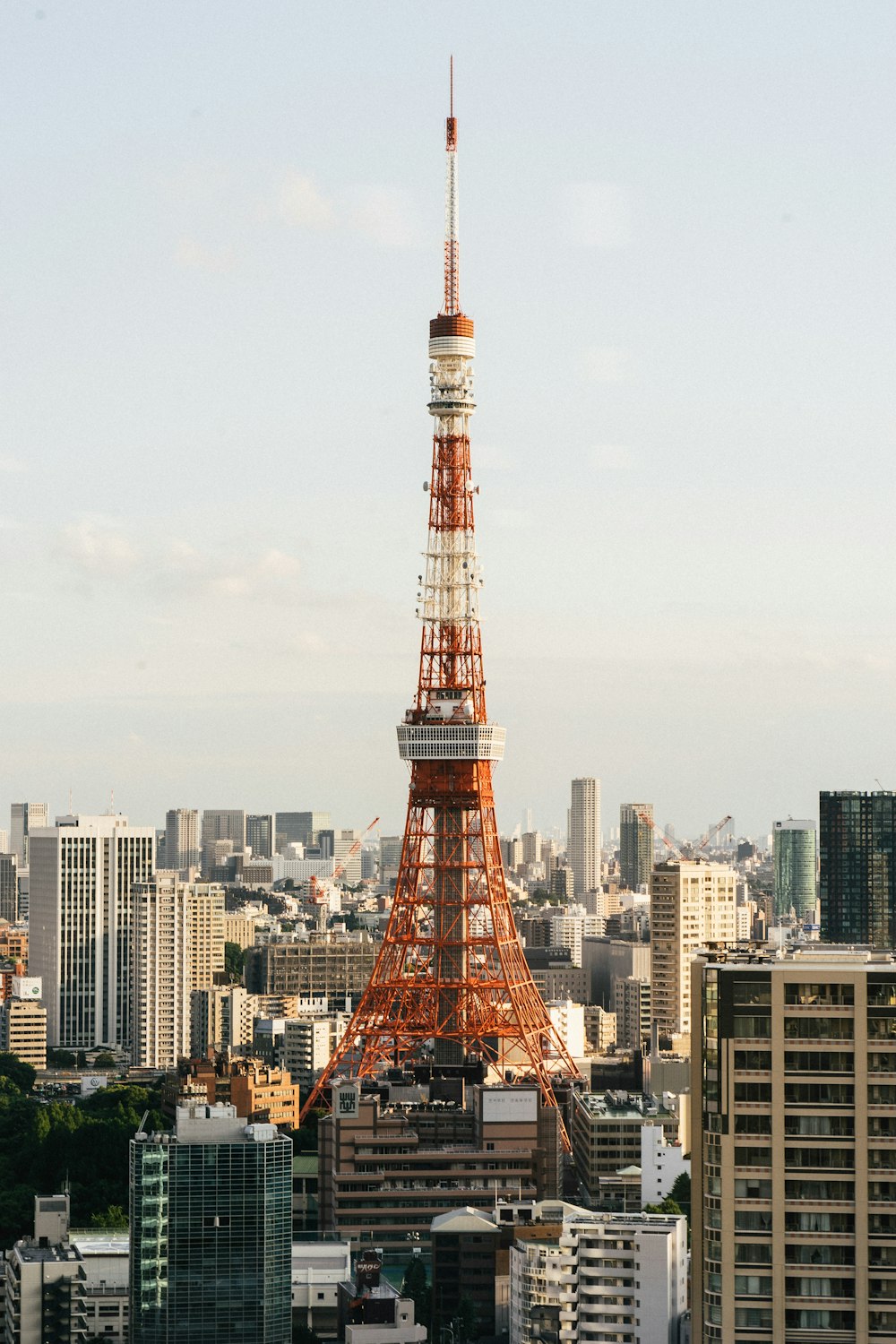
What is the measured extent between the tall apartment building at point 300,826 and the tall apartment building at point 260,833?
7.02 ft

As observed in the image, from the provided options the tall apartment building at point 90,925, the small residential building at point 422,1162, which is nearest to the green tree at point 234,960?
the tall apartment building at point 90,925

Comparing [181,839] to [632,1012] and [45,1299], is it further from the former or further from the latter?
[45,1299]

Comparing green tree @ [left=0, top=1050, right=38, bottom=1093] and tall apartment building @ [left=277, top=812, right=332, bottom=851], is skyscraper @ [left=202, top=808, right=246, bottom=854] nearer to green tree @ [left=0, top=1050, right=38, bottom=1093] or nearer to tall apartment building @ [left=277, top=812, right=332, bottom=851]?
tall apartment building @ [left=277, top=812, right=332, bottom=851]

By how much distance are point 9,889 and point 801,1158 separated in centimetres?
10812

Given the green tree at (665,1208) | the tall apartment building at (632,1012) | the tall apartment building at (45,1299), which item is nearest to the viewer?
the tall apartment building at (45,1299)

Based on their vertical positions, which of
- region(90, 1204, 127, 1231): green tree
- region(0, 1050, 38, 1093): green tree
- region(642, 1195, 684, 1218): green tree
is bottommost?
region(0, 1050, 38, 1093): green tree

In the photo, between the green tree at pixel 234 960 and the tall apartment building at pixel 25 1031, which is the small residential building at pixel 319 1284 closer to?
the tall apartment building at pixel 25 1031

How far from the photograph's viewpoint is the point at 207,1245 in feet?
93.1

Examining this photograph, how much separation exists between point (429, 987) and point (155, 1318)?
49.8 ft

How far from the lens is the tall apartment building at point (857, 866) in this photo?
69688mm

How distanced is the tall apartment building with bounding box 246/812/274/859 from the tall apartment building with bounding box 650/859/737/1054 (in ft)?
358

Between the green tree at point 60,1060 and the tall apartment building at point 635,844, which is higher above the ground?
the tall apartment building at point 635,844

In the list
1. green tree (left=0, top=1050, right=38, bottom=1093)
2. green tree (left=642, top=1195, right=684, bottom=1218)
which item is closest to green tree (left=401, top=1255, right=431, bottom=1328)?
green tree (left=642, top=1195, right=684, bottom=1218)

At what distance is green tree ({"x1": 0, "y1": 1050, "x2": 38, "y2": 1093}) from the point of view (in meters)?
59.0
